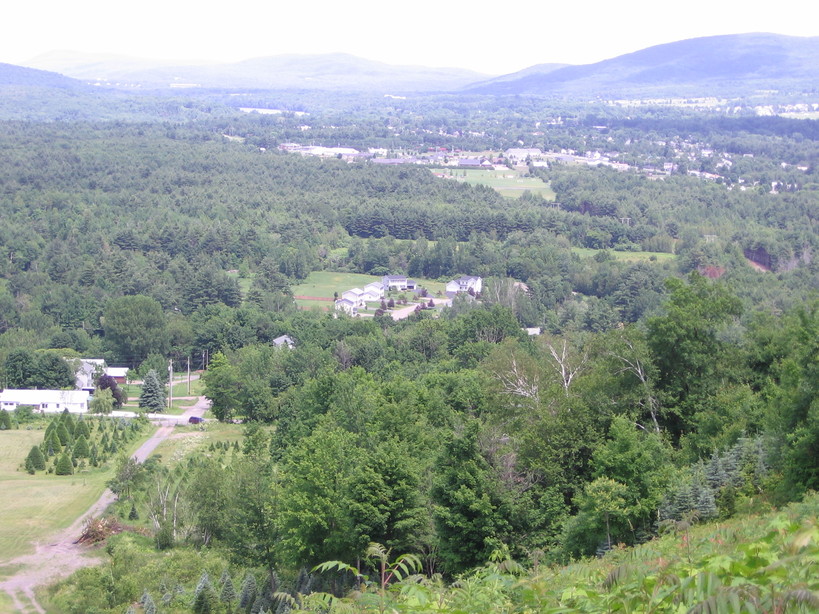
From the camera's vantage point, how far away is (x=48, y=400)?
48.0 meters

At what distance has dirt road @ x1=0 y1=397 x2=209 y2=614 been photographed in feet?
76.2

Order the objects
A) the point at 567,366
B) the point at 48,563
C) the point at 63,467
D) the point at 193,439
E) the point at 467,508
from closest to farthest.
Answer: the point at 467,508, the point at 567,366, the point at 48,563, the point at 63,467, the point at 193,439

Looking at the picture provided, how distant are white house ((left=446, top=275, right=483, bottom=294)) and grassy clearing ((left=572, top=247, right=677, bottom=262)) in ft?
37.6

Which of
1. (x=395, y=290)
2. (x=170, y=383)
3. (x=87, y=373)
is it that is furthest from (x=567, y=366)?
(x=395, y=290)

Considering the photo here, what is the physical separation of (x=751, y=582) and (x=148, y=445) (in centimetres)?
3732

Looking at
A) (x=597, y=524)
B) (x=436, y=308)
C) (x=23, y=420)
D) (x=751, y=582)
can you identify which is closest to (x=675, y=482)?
(x=597, y=524)

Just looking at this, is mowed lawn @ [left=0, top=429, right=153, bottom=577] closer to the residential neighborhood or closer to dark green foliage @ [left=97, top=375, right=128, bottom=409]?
Result: dark green foliage @ [left=97, top=375, right=128, bottom=409]

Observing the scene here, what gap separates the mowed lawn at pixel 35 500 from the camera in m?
28.1

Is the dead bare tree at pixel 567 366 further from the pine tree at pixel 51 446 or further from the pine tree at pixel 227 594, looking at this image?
the pine tree at pixel 51 446

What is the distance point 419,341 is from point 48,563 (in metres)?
24.7

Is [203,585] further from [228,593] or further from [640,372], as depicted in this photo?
[640,372]

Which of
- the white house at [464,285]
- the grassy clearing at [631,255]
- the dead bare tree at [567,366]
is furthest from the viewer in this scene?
the grassy clearing at [631,255]

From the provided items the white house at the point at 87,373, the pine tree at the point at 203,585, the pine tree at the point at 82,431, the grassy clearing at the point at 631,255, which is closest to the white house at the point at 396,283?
the grassy clearing at the point at 631,255

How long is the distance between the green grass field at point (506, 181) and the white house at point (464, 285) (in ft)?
116
